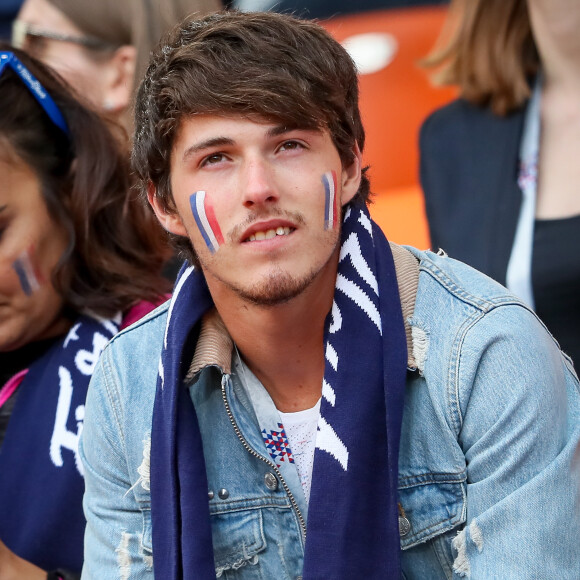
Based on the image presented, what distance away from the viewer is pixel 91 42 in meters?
2.99

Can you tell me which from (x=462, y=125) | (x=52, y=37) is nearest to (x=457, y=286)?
(x=462, y=125)

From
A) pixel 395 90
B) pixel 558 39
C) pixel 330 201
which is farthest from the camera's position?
pixel 395 90

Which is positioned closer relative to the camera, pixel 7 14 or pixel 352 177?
pixel 352 177

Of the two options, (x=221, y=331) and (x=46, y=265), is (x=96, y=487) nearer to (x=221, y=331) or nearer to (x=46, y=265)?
(x=221, y=331)

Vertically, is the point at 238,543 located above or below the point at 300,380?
below

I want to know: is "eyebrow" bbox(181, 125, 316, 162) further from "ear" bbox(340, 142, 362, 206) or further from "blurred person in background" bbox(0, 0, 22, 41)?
"blurred person in background" bbox(0, 0, 22, 41)

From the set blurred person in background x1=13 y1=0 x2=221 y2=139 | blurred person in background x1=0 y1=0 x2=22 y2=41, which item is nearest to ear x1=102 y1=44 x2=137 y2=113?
blurred person in background x1=13 y1=0 x2=221 y2=139

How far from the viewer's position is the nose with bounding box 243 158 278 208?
1683mm

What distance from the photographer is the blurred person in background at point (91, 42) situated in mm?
2961

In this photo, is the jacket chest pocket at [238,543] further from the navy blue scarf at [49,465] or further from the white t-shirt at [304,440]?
the navy blue scarf at [49,465]

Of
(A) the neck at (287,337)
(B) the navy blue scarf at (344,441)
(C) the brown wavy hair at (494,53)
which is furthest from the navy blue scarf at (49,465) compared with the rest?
(C) the brown wavy hair at (494,53)

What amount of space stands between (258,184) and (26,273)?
0.80 metres

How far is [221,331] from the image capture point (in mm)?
1960

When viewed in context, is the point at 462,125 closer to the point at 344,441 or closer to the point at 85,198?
the point at 85,198
